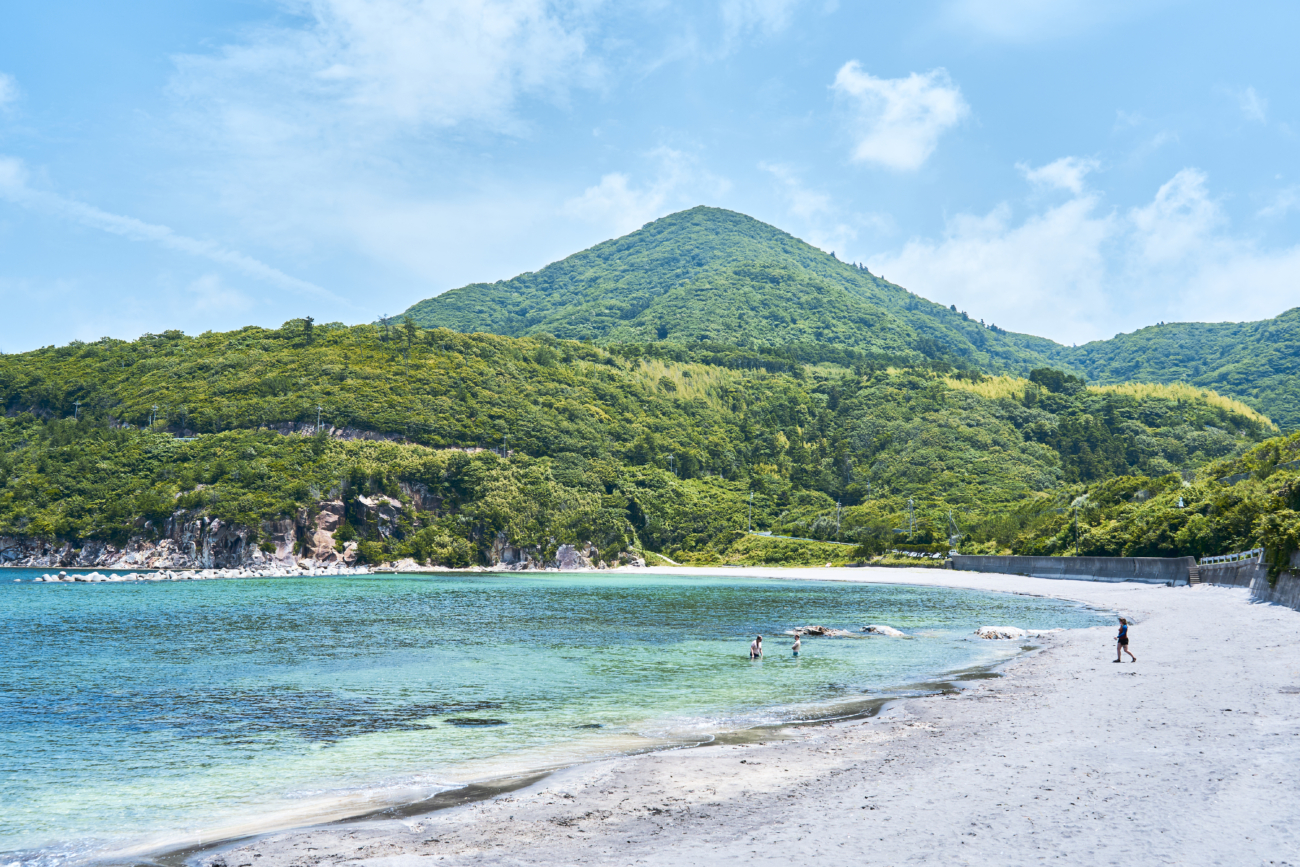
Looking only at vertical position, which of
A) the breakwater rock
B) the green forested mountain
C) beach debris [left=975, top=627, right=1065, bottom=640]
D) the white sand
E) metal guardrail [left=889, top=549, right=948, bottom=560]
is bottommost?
the breakwater rock


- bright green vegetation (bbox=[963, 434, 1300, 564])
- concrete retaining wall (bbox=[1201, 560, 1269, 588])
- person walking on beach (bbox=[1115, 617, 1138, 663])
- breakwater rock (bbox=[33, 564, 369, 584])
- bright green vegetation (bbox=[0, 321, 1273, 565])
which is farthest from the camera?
bright green vegetation (bbox=[0, 321, 1273, 565])

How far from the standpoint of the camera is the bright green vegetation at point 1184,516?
4800cm

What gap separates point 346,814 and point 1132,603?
51.1 metres

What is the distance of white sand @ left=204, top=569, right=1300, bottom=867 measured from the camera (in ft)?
30.3

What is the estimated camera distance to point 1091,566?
73562mm

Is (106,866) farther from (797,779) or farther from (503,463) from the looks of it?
(503,463)

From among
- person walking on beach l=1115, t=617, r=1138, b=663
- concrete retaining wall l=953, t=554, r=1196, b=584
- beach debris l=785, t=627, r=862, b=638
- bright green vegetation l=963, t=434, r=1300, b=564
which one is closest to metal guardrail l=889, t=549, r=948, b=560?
bright green vegetation l=963, t=434, r=1300, b=564

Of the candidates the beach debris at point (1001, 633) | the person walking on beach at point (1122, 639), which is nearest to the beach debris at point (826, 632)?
the beach debris at point (1001, 633)

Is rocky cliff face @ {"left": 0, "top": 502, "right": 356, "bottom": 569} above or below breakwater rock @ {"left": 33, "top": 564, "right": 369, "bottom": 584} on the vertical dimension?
above

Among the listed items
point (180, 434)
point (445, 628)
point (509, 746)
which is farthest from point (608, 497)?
point (509, 746)

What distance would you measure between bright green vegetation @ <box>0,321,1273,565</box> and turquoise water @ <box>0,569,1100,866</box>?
7694 centimetres

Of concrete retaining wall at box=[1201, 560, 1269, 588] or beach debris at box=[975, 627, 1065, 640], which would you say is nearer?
beach debris at box=[975, 627, 1065, 640]

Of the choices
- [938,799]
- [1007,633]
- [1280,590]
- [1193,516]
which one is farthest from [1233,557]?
[938,799]

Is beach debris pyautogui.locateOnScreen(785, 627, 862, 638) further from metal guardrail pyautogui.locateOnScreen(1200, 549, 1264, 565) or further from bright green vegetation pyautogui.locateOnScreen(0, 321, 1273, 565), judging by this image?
bright green vegetation pyautogui.locateOnScreen(0, 321, 1273, 565)
